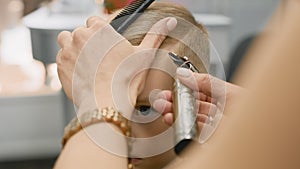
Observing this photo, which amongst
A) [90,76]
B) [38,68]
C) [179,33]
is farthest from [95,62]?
[38,68]

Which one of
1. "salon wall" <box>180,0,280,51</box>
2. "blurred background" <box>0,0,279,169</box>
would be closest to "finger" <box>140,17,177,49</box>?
"blurred background" <box>0,0,279,169</box>

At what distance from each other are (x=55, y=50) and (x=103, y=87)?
1097 mm

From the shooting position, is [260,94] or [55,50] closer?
[260,94]

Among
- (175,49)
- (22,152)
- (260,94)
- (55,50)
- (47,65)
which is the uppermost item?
(260,94)

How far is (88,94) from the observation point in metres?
0.60

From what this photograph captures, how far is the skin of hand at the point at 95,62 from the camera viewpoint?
60 centimetres

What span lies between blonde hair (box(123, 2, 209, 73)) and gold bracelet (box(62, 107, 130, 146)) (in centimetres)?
17

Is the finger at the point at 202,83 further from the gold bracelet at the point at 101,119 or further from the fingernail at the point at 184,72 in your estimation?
the gold bracelet at the point at 101,119

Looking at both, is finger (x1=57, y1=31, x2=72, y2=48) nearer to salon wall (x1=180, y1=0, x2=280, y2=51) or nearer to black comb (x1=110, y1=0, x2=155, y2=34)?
black comb (x1=110, y1=0, x2=155, y2=34)

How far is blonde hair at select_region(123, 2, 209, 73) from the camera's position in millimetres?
762

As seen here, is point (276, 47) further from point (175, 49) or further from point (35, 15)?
point (35, 15)

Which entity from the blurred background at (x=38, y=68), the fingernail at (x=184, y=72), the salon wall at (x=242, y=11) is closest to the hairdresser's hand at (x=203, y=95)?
the fingernail at (x=184, y=72)

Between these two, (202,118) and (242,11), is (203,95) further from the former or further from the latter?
(242,11)

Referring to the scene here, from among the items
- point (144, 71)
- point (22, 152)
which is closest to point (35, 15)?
point (22, 152)
